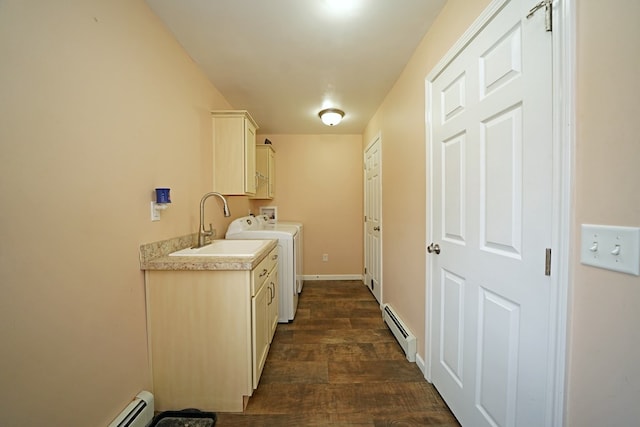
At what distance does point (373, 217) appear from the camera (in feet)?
10.4

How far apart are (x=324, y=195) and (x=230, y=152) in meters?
1.89

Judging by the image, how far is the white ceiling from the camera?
4.53ft

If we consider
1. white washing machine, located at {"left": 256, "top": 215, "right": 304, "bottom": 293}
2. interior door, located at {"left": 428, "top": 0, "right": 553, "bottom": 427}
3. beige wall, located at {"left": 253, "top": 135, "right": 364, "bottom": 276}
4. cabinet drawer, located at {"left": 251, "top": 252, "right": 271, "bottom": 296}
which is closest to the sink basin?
cabinet drawer, located at {"left": 251, "top": 252, "right": 271, "bottom": 296}

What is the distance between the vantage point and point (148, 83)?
4.51 ft

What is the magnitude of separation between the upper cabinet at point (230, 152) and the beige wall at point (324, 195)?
5.20 ft

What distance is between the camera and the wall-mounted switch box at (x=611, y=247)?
0.56m

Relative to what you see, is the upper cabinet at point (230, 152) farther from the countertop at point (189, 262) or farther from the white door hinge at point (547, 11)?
the white door hinge at point (547, 11)

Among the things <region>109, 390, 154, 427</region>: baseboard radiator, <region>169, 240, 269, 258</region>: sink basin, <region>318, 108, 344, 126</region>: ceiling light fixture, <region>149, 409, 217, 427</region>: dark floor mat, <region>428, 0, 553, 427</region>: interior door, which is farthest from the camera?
<region>318, 108, 344, 126</region>: ceiling light fixture

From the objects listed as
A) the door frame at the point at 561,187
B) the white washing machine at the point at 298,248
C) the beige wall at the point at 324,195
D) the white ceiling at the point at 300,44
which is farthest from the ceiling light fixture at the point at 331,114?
the door frame at the point at 561,187

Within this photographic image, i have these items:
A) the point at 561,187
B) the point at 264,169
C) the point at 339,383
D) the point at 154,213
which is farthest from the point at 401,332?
the point at 264,169

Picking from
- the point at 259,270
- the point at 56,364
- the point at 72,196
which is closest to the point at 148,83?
the point at 72,196

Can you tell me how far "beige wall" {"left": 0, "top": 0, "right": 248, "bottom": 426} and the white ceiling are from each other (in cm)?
35

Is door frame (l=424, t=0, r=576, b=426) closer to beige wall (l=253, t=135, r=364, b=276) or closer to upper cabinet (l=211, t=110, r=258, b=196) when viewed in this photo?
upper cabinet (l=211, t=110, r=258, b=196)

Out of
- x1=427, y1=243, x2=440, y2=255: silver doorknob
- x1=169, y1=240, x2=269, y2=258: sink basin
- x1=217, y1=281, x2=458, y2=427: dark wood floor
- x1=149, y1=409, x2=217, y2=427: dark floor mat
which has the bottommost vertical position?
x1=217, y1=281, x2=458, y2=427: dark wood floor
